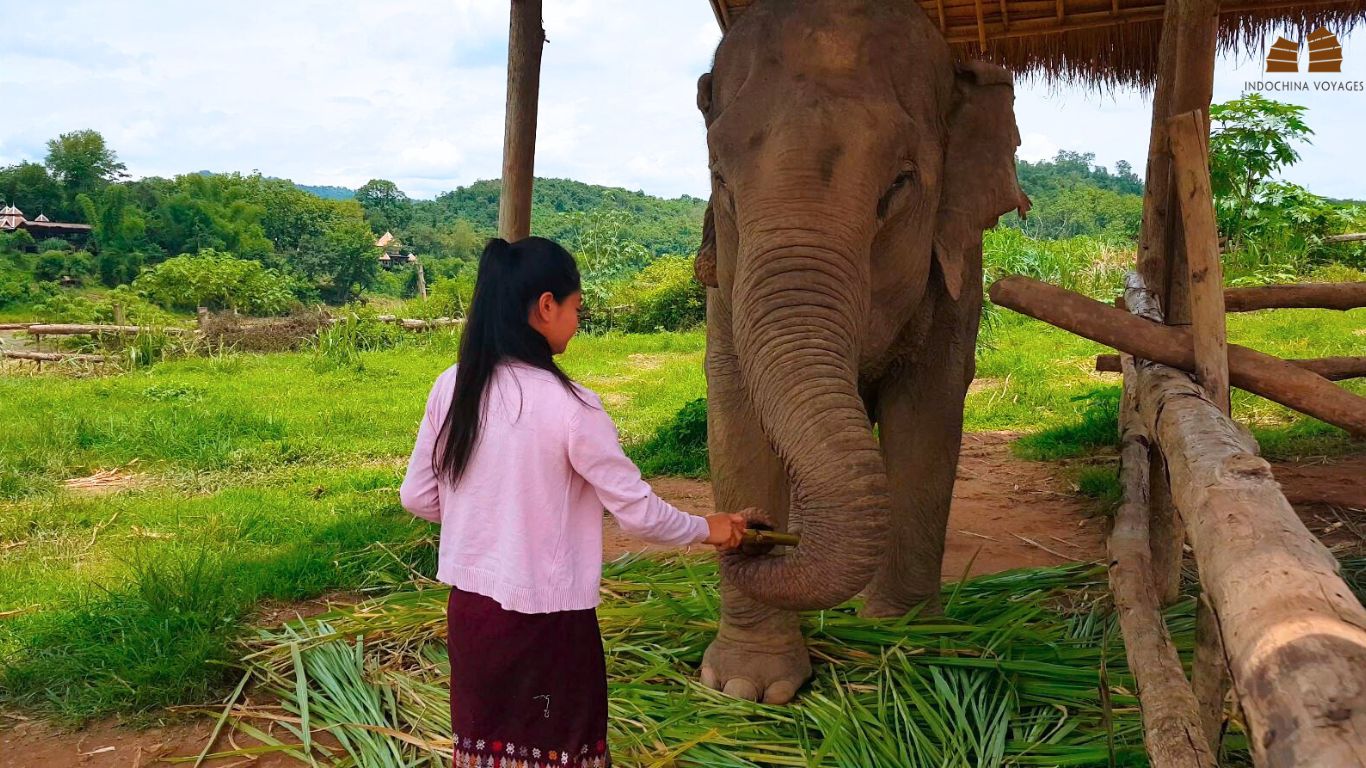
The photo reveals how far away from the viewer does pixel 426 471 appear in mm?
2705

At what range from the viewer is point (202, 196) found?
37.9m

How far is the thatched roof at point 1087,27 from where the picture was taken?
6.46 m

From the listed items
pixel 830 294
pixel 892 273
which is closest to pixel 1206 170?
pixel 892 273

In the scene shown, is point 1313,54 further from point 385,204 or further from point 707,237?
point 385,204

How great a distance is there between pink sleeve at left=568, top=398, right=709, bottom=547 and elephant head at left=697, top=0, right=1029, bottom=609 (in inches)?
17.2

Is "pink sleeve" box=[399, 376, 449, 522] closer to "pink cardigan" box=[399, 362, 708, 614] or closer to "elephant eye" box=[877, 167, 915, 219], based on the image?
"pink cardigan" box=[399, 362, 708, 614]

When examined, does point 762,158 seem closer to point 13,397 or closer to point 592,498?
point 592,498

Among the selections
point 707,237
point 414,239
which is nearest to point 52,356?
point 707,237

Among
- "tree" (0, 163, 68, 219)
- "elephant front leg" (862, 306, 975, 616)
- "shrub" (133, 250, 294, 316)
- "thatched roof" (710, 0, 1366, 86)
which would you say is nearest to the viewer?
"elephant front leg" (862, 306, 975, 616)

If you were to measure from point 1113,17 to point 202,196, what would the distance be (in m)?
36.7

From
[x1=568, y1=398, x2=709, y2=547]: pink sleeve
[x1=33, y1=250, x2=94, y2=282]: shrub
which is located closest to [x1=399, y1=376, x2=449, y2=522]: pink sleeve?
[x1=568, y1=398, x2=709, y2=547]: pink sleeve

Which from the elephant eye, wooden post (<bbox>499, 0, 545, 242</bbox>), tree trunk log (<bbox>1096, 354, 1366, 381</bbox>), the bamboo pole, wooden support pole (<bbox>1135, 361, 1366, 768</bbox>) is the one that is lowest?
wooden support pole (<bbox>1135, 361, 1366, 768</bbox>)

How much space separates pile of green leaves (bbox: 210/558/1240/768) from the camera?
10.9 ft

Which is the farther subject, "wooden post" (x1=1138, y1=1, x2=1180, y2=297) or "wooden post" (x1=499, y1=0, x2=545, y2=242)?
"wooden post" (x1=499, y1=0, x2=545, y2=242)
